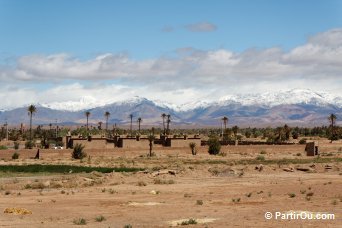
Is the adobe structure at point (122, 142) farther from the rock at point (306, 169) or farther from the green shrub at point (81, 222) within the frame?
the green shrub at point (81, 222)

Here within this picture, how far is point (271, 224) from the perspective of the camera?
2730 centimetres

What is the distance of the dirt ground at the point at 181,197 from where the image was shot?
1182 inches

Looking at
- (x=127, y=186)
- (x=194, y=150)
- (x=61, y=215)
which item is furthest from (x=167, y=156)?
(x=61, y=215)

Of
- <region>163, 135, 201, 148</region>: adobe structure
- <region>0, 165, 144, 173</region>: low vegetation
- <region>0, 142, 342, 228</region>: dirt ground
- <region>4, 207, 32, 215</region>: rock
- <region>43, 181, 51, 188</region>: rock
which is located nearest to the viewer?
<region>0, 142, 342, 228</region>: dirt ground

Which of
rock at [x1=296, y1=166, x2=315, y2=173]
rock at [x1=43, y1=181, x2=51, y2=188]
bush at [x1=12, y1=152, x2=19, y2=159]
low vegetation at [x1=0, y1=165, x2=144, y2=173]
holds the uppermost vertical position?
bush at [x1=12, y1=152, x2=19, y2=159]

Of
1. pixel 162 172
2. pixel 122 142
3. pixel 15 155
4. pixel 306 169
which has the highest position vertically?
pixel 122 142

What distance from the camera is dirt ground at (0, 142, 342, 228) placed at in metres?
30.0

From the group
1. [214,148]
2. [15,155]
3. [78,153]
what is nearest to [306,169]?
[214,148]

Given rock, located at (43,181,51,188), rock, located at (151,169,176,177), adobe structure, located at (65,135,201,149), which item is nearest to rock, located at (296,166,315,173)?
rock, located at (151,169,176,177)

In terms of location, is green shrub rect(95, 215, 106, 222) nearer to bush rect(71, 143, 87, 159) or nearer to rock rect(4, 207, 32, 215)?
rock rect(4, 207, 32, 215)

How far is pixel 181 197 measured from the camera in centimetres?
4141

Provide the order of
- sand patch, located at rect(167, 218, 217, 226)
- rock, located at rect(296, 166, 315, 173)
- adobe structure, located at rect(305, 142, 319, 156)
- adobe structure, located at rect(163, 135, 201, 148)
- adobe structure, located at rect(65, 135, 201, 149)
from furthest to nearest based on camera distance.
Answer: adobe structure, located at rect(163, 135, 201, 148) < adobe structure, located at rect(65, 135, 201, 149) < adobe structure, located at rect(305, 142, 319, 156) < rock, located at rect(296, 166, 315, 173) < sand patch, located at rect(167, 218, 217, 226)

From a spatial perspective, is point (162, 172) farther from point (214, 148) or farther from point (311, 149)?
point (311, 149)

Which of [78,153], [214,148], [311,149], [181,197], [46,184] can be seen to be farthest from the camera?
[311,149]
